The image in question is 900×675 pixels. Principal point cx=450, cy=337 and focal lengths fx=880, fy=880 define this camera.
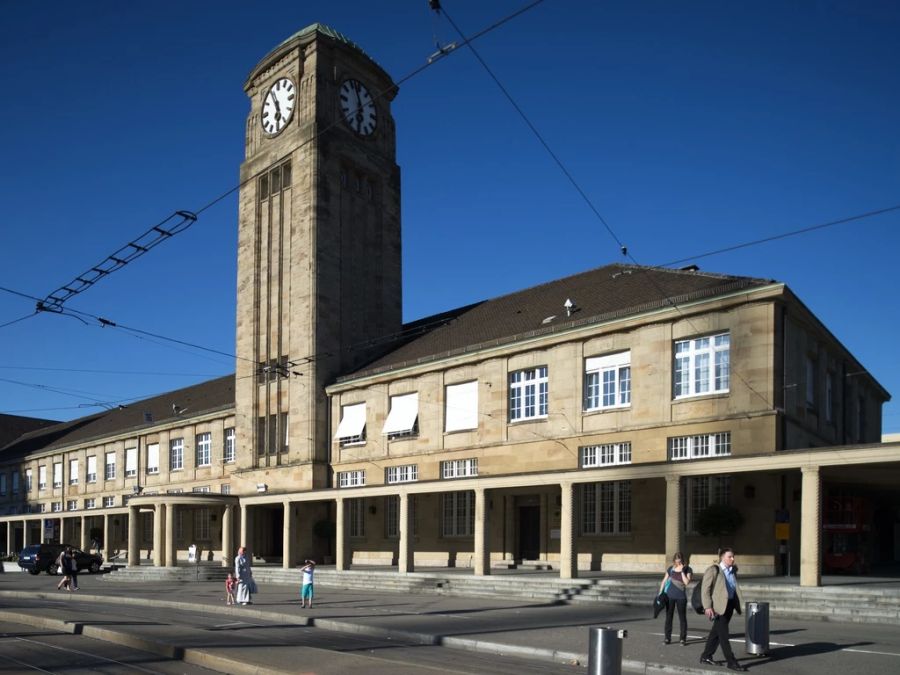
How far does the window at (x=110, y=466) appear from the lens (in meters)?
57.6

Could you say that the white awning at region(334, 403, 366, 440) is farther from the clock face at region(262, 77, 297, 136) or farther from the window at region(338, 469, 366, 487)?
the clock face at region(262, 77, 297, 136)

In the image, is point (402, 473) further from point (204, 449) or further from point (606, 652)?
point (606, 652)

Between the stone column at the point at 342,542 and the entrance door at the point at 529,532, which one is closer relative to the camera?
the entrance door at the point at 529,532

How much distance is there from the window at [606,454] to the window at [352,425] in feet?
38.7

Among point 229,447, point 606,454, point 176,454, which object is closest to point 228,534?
point 229,447

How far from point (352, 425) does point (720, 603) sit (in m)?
27.3

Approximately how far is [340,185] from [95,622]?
2746cm

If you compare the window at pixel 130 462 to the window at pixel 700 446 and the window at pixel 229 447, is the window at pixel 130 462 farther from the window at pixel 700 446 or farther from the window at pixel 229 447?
the window at pixel 700 446

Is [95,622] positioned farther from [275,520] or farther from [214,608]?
[275,520]

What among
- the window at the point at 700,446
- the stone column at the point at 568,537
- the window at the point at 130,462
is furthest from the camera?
the window at the point at 130,462

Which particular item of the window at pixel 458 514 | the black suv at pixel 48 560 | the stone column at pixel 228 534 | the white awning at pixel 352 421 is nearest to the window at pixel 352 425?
the white awning at pixel 352 421

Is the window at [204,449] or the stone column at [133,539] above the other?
the window at [204,449]

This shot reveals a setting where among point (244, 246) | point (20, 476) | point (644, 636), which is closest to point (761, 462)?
point (644, 636)

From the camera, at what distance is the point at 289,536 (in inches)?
1425
